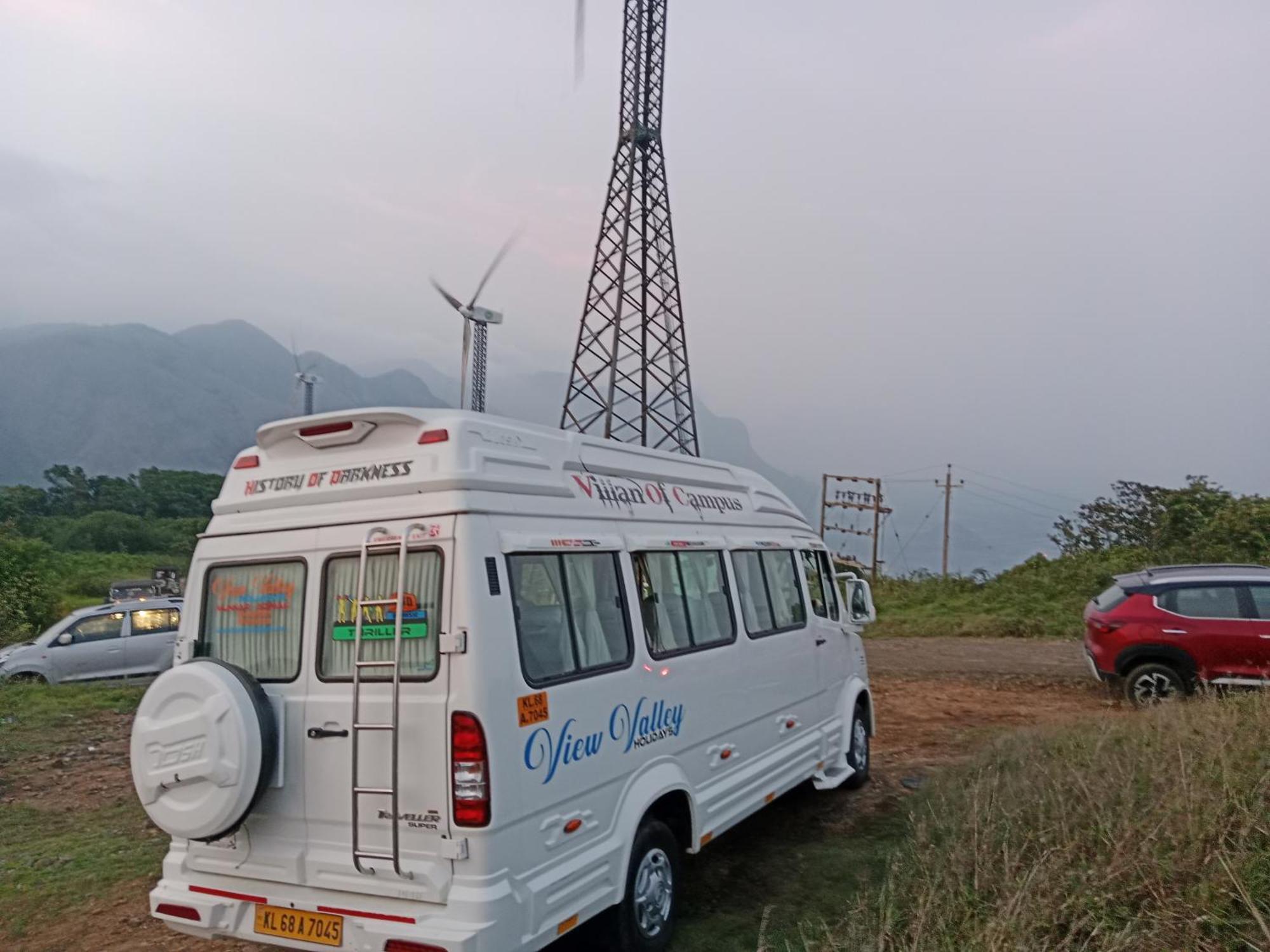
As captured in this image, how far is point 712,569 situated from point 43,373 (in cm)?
15717

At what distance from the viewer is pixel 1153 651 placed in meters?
10.5

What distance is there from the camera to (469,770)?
368 cm

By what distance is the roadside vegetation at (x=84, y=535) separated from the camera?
20.2 meters

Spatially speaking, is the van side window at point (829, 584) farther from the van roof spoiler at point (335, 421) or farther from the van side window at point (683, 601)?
the van roof spoiler at point (335, 421)

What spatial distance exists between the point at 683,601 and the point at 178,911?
9.27 ft

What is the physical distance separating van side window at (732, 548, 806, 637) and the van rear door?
261 centimetres

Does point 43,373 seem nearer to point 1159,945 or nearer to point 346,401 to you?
point 346,401

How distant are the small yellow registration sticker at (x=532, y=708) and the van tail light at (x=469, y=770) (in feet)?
0.78

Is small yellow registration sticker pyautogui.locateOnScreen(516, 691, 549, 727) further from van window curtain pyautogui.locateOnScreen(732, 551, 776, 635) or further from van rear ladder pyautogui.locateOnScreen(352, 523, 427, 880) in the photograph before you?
van window curtain pyautogui.locateOnScreen(732, 551, 776, 635)

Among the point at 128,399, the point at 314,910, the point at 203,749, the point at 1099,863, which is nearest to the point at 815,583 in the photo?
the point at 1099,863

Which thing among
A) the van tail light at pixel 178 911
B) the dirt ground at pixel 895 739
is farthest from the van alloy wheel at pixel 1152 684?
the van tail light at pixel 178 911

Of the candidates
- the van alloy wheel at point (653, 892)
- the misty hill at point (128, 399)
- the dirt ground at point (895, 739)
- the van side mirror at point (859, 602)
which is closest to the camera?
the van alloy wheel at point (653, 892)

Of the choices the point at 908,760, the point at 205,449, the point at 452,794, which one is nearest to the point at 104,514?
the point at 908,760

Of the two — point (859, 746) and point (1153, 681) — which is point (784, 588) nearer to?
point (859, 746)
